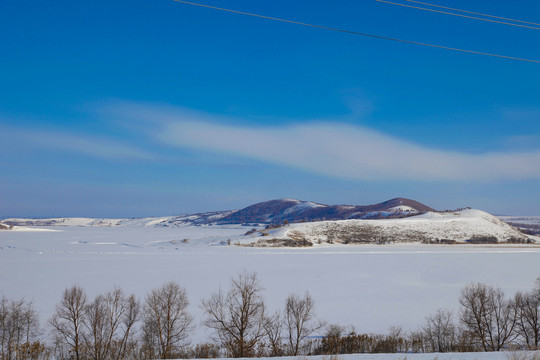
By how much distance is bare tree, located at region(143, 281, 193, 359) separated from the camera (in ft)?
55.7

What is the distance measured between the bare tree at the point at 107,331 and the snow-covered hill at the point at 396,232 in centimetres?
4406

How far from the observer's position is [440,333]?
18109 millimetres

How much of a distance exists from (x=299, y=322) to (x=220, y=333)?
391cm

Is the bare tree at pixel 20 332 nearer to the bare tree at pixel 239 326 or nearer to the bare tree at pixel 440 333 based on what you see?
the bare tree at pixel 239 326

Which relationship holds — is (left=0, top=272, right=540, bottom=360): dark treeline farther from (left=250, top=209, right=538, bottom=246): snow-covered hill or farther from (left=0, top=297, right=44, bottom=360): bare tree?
(left=250, top=209, right=538, bottom=246): snow-covered hill

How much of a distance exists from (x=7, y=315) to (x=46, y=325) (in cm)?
292

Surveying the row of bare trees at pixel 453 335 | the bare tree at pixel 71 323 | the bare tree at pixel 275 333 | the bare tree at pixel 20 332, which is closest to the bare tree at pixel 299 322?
the bare tree at pixel 275 333

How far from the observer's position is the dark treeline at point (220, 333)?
16.7 metres

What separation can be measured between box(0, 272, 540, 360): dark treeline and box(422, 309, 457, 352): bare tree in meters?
0.03

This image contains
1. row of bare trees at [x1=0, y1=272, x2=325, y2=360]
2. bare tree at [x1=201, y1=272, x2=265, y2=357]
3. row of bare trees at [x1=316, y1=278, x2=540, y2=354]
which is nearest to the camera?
row of bare trees at [x1=0, y1=272, x2=325, y2=360]

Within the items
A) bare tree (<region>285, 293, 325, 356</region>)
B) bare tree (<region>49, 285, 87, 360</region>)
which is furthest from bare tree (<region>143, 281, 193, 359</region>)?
bare tree (<region>285, 293, 325, 356</region>)

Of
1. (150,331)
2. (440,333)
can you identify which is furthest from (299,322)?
(150,331)

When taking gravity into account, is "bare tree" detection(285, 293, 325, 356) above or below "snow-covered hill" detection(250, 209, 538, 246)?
below

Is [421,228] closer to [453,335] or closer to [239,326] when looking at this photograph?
[453,335]
